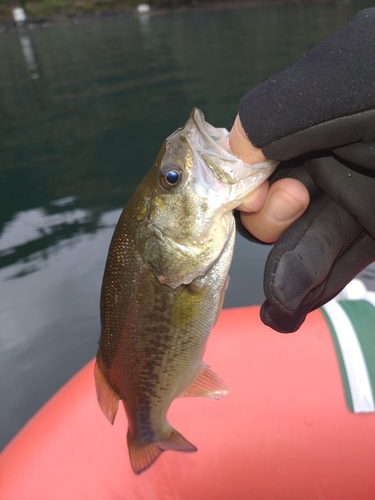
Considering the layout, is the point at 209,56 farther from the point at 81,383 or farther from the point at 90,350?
the point at 81,383

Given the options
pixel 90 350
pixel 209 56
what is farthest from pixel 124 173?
pixel 209 56

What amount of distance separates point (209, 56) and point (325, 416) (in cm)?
1765

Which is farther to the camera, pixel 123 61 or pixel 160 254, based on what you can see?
pixel 123 61

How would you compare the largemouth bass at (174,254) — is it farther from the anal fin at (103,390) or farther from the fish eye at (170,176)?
the anal fin at (103,390)

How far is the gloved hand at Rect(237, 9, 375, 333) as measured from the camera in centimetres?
154

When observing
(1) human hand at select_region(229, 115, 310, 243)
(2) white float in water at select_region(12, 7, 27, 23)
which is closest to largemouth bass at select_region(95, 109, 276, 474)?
(1) human hand at select_region(229, 115, 310, 243)

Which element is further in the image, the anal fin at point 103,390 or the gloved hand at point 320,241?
the anal fin at point 103,390

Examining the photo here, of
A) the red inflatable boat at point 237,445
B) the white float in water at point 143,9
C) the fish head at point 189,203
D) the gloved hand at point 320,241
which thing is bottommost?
the white float in water at point 143,9

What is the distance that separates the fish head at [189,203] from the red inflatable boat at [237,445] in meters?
1.21

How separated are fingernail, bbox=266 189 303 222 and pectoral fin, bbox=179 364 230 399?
73 centimetres

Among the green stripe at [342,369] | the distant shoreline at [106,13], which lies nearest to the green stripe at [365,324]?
the green stripe at [342,369]

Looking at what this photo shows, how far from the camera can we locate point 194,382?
1976 millimetres

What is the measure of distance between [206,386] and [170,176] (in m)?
0.95

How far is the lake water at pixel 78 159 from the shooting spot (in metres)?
4.32
